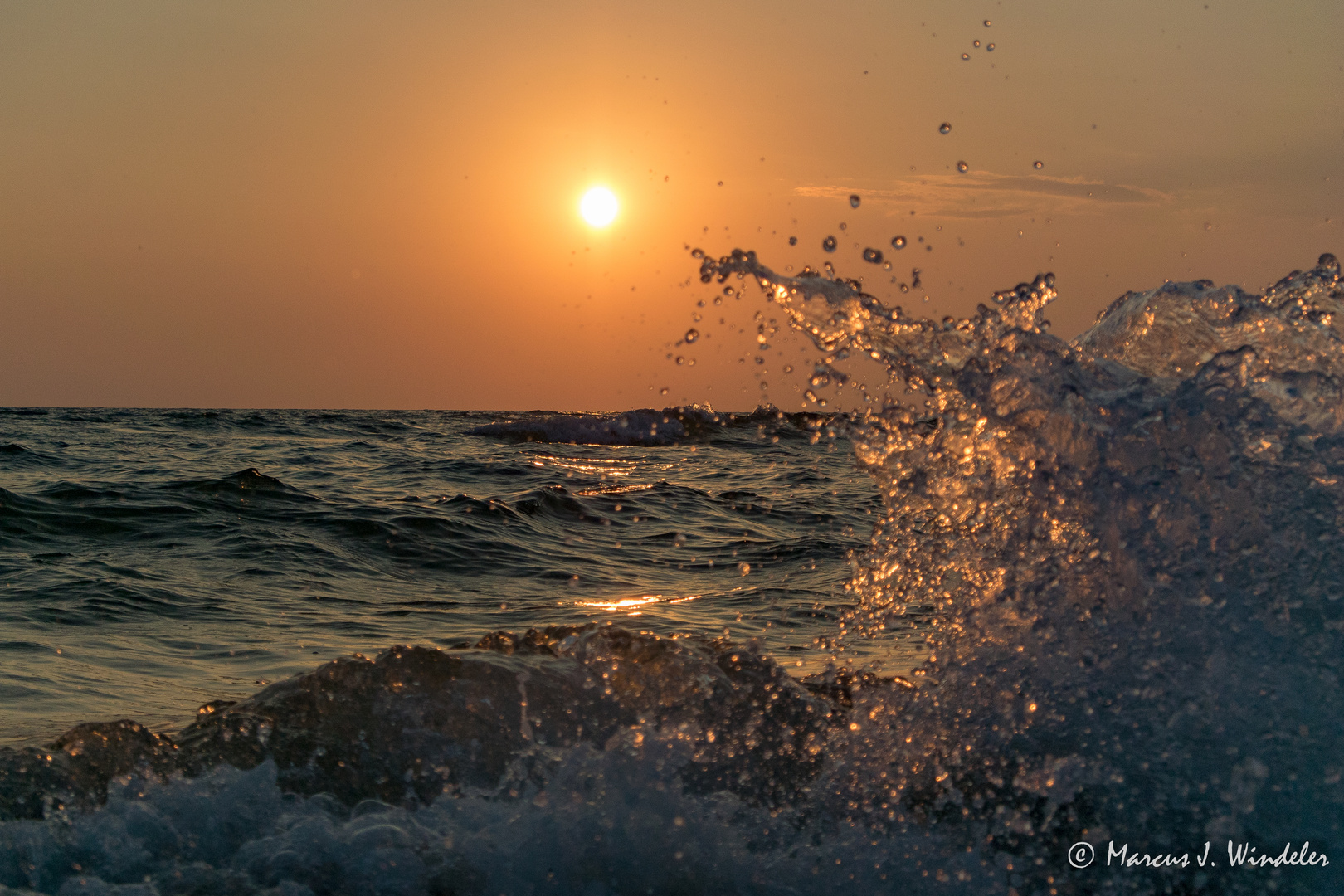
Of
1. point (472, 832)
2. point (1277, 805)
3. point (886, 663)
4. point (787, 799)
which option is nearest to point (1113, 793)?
point (1277, 805)

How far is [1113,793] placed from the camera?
3.35 meters

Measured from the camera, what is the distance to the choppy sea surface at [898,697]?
3.13 metres

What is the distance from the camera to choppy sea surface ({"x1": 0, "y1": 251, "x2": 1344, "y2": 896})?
10.3ft


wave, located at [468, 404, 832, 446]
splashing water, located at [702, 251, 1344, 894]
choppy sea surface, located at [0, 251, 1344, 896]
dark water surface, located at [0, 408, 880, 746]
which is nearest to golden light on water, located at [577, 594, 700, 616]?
dark water surface, located at [0, 408, 880, 746]

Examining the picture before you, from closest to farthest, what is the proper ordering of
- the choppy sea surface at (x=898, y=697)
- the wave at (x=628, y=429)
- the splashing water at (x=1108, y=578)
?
1. the choppy sea surface at (x=898, y=697)
2. the splashing water at (x=1108, y=578)
3. the wave at (x=628, y=429)

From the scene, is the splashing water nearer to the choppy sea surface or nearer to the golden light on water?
the choppy sea surface

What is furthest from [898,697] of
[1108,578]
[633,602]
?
[633,602]

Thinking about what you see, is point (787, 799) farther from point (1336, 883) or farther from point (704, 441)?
point (704, 441)

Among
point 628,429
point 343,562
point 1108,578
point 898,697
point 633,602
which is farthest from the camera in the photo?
point 628,429

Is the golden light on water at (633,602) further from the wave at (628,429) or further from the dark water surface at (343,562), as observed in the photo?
the wave at (628,429)

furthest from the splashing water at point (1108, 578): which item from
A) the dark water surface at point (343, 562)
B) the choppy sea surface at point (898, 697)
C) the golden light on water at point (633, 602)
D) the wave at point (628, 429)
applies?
the wave at point (628, 429)

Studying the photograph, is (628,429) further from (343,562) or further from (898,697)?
(898,697)

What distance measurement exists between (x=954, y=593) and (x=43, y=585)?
5480 millimetres

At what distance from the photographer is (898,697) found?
3.97 m
